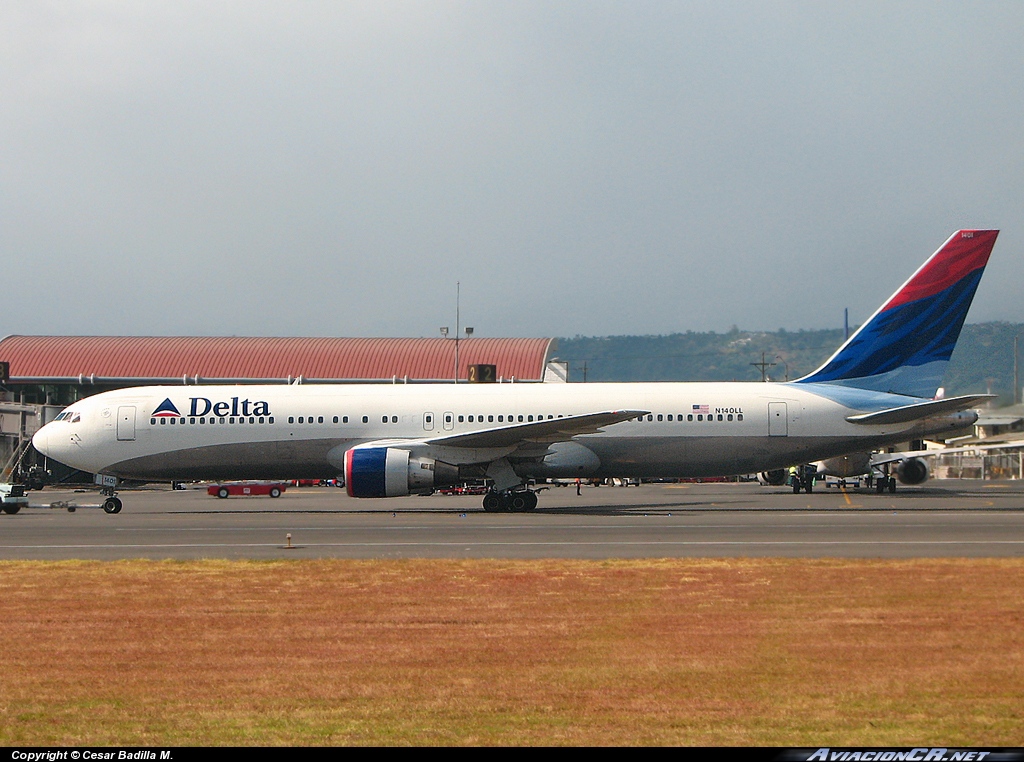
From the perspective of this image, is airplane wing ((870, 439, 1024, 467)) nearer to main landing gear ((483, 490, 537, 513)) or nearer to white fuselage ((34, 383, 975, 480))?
white fuselage ((34, 383, 975, 480))

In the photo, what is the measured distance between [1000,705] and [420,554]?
12153 mm

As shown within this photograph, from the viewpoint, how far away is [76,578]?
16.0 metres

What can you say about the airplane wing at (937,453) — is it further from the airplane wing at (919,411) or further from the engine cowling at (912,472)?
the airplane wing at (919,411)

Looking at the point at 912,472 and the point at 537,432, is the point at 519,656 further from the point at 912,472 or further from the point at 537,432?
the point at 912,472

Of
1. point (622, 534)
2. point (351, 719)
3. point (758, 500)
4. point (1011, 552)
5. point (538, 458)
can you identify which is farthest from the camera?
point (758, 500)

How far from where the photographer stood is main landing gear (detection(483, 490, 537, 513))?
105 ft

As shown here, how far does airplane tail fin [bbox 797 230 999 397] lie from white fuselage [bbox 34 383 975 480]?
93cm

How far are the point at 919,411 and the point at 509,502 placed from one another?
12.7 meters

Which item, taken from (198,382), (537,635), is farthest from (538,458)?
(198,382)

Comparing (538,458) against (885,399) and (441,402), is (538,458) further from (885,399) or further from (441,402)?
(885,399)

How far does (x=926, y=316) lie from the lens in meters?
33.2

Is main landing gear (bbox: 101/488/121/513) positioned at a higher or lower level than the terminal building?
lower

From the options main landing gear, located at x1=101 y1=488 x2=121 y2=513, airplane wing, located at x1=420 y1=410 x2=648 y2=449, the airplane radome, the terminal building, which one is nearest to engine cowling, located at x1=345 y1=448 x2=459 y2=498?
the airplane radome

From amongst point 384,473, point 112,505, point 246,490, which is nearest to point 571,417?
point 384,473
